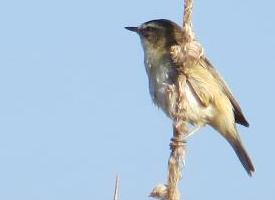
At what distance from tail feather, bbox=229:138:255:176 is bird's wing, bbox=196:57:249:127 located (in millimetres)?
235

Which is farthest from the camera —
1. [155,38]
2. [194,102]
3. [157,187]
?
[155,38]

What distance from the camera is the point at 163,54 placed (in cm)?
598

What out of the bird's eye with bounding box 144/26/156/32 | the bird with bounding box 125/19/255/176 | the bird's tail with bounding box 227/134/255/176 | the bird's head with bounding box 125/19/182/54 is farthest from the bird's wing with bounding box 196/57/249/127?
the bird's eye with bounding box 144/26/156/32

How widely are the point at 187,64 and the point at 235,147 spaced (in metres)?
3.22

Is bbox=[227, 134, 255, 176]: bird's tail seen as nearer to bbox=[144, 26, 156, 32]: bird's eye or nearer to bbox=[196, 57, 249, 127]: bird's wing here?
bbox=[196, 57, 249, 127]: bird's wing

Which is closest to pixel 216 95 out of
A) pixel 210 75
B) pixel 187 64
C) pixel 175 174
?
pixel 210 75

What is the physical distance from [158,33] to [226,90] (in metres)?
0.92

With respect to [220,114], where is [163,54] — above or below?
above

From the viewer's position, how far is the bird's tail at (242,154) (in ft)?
22.1

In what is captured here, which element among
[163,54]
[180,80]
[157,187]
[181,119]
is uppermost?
[163,54]

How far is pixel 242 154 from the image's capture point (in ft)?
22.5

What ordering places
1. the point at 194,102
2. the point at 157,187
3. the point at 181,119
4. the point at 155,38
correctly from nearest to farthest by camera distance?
Result: the point at 157,187, the point at 181,119, the point at 194,102, the point at 155,38

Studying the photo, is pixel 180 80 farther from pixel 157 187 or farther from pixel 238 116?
pixel 238 116

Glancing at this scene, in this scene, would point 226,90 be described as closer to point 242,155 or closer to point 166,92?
point 242,155
